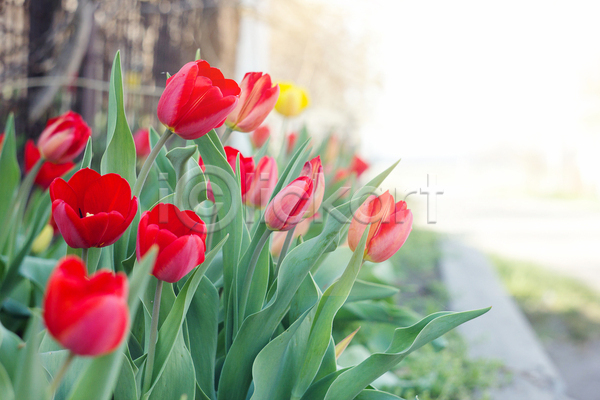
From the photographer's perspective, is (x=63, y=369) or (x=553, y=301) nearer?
(x=63, y=369)

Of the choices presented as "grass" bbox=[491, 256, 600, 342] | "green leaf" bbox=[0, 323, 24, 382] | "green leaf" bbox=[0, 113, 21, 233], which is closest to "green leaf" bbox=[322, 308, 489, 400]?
"green leaf" bbox=[0, 323, 24, 382]

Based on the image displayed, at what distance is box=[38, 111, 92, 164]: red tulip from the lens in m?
0.66

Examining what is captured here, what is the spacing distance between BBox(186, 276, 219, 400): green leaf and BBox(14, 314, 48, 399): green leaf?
8.0 inches

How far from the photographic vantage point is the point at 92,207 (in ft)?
1.31

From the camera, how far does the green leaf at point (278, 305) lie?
1.38 ft

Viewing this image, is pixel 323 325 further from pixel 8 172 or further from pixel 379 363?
pixel 8 172

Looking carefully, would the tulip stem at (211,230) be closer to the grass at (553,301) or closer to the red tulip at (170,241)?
the red tulip at (170,241)

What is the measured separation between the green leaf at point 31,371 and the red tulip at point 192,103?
0.66 ft

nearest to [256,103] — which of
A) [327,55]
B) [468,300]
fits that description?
[468,300]

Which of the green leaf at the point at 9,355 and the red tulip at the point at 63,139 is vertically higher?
the red tulip at the point at 63,139

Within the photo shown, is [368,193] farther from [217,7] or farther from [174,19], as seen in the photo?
[217,7]

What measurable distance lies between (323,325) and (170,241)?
6.9 inches

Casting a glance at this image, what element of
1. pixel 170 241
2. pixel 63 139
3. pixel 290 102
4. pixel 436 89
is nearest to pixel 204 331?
pixel 170 241

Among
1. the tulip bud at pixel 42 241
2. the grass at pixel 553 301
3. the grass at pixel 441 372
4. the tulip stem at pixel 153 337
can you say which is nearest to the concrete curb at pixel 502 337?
the grass at pixel 441 372
